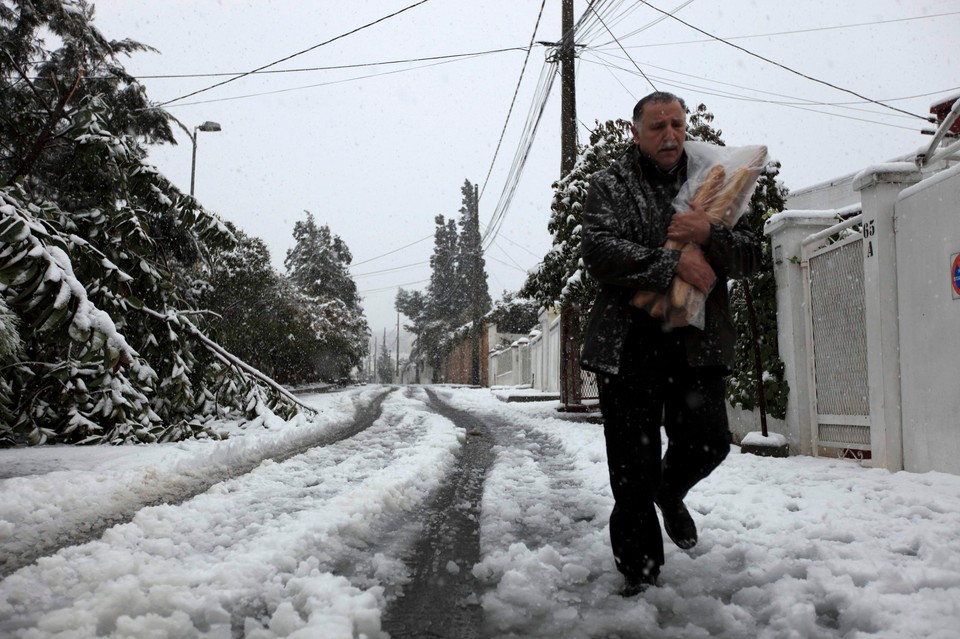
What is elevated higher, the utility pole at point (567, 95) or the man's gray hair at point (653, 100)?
the utility pole at point (567, 95)

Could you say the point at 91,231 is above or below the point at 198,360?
above

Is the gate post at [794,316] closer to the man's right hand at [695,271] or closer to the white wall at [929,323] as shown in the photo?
the white wall at [929,323]

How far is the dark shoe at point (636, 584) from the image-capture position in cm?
216

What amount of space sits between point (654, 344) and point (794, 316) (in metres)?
4.34

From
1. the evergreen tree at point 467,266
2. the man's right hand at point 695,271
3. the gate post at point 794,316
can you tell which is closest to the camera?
the man's right hand at point 695,271

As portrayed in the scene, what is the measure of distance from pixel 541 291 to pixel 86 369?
21.4 feet

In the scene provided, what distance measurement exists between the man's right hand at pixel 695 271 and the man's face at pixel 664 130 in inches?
17.2

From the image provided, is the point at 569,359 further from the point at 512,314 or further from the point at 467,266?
the point at 467,266

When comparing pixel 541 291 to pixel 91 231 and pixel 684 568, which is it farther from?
pixel 684 568

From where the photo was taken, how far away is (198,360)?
7309 millimetres

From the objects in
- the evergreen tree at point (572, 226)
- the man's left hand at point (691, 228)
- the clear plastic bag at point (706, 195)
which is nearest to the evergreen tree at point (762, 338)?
the evergreen tree at point (572, 226)

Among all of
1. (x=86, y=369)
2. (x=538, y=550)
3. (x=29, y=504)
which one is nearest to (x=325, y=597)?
(x=538, y=550)

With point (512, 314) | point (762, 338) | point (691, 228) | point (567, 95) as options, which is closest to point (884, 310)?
point (762, 338)

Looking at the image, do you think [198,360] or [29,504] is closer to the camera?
[29,504]
